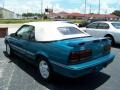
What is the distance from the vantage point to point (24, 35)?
6621 millimetres

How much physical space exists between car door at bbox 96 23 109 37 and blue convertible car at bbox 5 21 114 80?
205 inches

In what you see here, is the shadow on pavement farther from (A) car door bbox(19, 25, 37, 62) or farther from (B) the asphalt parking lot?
(A) car door bbox(19, 25, 37, 62)

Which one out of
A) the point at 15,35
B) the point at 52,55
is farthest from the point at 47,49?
the point at 15,35

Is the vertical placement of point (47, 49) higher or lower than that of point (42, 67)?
higher

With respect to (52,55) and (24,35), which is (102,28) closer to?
(24,35)

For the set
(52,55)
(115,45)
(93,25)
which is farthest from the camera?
(93,25)

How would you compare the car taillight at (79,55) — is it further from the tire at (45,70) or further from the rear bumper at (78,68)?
the tire at (45,70)

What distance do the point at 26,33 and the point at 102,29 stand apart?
611 centimetres

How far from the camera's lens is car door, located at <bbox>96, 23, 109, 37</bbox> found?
11344 mm

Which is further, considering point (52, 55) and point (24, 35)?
point (24, 35)

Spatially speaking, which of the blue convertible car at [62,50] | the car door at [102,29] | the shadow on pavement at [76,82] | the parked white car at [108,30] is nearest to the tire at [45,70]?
the blue convertible car at [62,50]

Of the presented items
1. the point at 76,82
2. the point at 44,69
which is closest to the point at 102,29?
the point at 76,82

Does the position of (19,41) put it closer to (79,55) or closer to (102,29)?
(79,55)

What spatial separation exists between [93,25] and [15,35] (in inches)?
244
